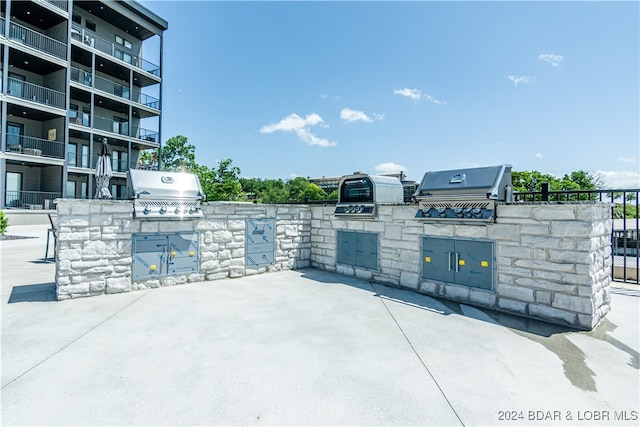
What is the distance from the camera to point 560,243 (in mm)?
4785

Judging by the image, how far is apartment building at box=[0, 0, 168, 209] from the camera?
18.1 metres

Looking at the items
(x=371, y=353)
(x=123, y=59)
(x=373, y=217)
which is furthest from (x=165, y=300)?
(x=123, y=59)

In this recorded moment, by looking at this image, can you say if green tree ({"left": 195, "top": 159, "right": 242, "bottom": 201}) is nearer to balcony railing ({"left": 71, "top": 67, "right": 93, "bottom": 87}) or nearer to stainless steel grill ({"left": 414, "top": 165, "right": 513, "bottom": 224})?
balcony railing ({"left": 71, "top": 67, "right": 93, "bottom": 87})

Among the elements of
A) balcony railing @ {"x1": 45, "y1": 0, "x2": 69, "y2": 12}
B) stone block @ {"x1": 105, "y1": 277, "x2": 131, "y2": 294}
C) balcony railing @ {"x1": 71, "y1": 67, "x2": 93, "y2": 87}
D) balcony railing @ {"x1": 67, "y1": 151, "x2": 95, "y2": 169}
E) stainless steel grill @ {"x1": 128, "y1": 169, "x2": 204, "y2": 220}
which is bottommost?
stone block @ {"x1": 105, "y1": 277, "x2": 131, "y2": 294}

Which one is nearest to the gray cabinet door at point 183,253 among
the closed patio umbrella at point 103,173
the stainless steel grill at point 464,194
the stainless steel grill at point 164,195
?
the stainless steel grill at point 164,195

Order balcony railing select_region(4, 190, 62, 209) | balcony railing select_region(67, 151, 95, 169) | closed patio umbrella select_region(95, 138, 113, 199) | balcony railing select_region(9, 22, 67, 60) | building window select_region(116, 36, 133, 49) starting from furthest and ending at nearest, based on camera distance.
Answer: building window select_region(116, 36, 133, 49), balcony railing select_region(67, 151, 95, 169), balcony railing select_region(4, 190, 62, 209), balcony railing select_region(9, 22, 67, 60), closed patio umbrella select_region(95, 138, 113, 199)

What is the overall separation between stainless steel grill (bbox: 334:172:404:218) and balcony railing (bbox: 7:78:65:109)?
2216cm

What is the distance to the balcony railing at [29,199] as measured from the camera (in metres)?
18.5

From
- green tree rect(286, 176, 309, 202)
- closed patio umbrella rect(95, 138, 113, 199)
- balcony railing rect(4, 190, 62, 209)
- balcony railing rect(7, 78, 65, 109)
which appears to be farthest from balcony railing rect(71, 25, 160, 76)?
green tree rect(286, 176, 309, 202)

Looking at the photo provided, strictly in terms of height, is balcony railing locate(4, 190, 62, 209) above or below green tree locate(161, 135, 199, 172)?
below

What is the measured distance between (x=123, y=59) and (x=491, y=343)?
107 feet

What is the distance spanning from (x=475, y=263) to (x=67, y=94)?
26.1 meters

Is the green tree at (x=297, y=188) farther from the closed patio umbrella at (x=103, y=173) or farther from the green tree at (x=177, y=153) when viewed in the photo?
Result: the closed patio umbrella at (x=103, y=173)

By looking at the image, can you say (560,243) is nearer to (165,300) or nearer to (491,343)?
(491,343)
